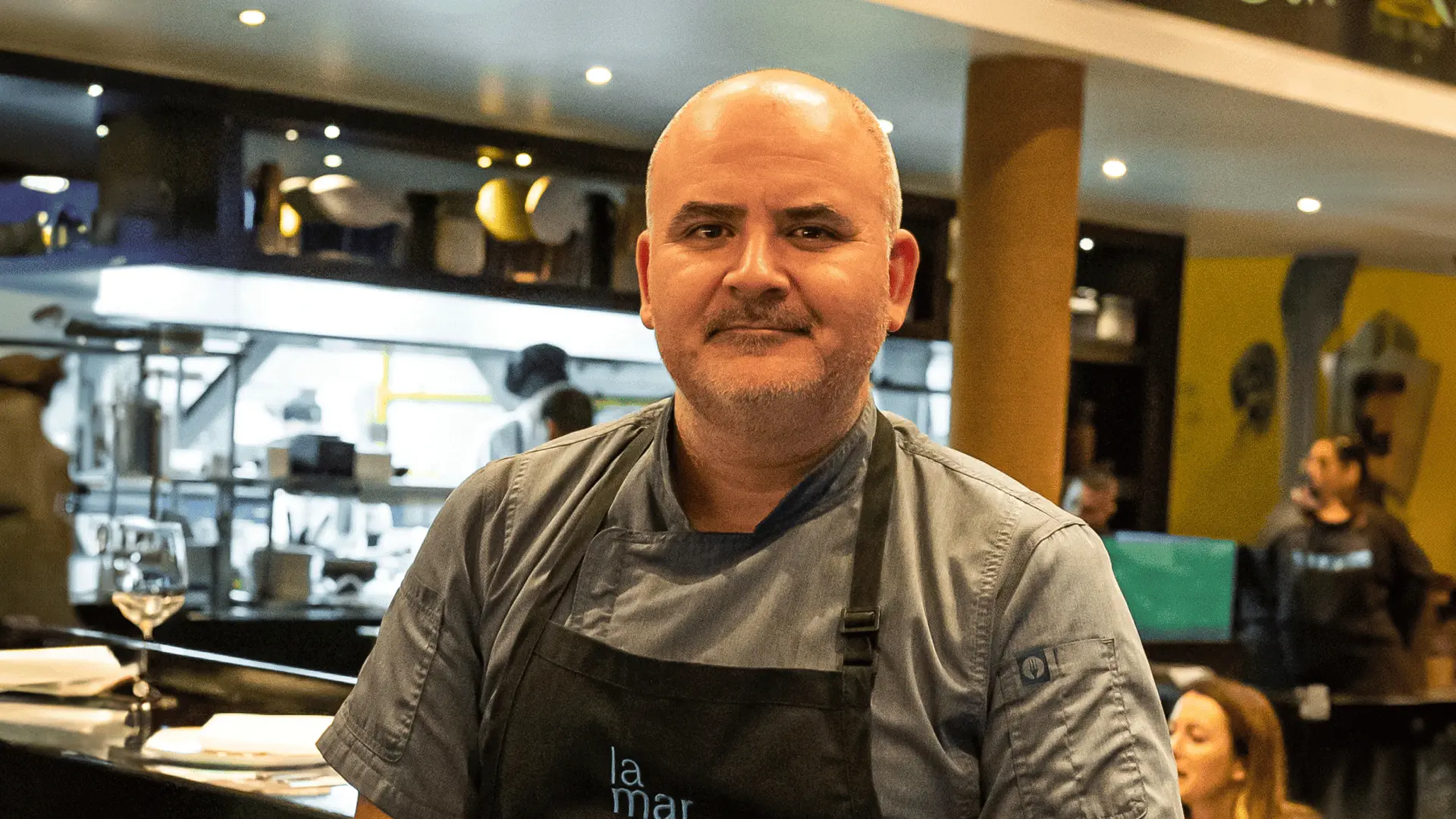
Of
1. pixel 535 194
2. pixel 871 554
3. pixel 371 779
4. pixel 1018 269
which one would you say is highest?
pixel 535 194

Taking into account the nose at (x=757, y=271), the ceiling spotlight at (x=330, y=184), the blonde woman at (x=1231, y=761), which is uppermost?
the ceiling spotlight at (x=330, y=184)

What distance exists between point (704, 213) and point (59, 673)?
72.7 inches

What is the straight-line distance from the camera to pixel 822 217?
123 cm

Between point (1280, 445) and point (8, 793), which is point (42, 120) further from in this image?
point (1280, 445)

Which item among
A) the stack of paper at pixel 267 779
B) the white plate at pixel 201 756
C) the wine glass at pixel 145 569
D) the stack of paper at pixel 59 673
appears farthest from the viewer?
the wine glass at pixel 145 569

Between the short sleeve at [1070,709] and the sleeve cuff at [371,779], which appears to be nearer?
the short sleeve at [1070,709]

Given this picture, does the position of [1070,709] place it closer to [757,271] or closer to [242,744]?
[757,271]

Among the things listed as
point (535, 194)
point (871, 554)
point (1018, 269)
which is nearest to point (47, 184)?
point (535, 194)

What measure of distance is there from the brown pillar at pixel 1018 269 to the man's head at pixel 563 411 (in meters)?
1.44

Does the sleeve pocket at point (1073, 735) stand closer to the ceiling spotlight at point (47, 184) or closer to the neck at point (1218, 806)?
the neck at point (1218, 806)

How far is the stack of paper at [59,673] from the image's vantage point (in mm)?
2570

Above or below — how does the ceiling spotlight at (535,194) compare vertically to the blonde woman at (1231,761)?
above

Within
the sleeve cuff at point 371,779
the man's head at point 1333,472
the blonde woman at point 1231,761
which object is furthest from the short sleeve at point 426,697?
the man's head at point 1333,472

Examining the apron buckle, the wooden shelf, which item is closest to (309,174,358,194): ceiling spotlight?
the wooden shelf
